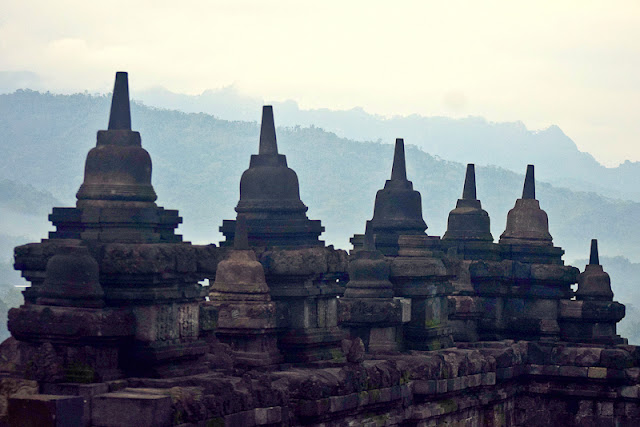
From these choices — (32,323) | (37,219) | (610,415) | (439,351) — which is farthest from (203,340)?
(37,219)

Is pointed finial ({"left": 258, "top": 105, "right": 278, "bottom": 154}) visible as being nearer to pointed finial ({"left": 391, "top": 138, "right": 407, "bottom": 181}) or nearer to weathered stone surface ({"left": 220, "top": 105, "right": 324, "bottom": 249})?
weathered stone surface ({"left": 220, "top": 105, "right": 324, "bottom": 249})

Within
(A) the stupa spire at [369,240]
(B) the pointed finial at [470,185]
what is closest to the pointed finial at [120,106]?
(A) the stupa spire at [369,240]

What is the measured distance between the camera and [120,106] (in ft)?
54.5

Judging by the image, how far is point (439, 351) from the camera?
75.2 ft

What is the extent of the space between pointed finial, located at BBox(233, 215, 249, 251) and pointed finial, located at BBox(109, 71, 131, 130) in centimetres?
250

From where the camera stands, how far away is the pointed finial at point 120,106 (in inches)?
655

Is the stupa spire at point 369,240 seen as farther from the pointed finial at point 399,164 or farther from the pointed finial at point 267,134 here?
the pointed finial at point 399,164

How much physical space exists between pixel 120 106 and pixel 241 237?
8.87 feet

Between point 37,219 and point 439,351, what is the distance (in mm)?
140611

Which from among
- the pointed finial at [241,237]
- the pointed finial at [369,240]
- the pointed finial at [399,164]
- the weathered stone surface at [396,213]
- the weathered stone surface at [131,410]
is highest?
the pointed finial at [399,164]

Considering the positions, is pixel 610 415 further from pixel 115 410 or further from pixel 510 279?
pixel 115 410

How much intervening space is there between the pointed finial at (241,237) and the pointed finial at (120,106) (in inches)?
98.5

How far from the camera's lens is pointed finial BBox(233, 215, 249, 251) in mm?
18656

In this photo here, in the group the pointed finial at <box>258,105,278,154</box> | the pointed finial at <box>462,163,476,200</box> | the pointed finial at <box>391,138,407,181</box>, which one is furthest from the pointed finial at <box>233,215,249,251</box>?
the pointed finial at <box>462,163,476,200</box>
